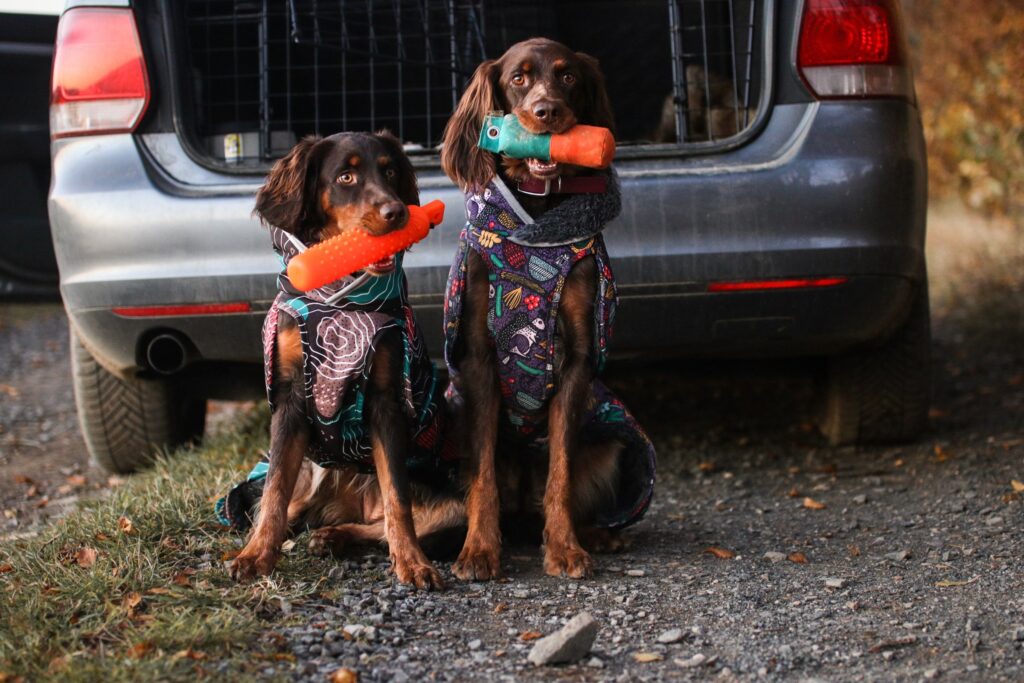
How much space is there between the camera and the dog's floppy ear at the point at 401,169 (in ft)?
10.7

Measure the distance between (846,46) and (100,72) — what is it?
2.50 m

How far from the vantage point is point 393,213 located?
9.96ft

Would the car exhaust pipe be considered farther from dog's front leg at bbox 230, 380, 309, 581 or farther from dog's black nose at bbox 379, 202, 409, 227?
Answer: dog's black nose at bbox 379, 202, 409, 227

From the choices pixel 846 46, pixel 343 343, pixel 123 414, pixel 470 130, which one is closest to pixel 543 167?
pixel 470 130

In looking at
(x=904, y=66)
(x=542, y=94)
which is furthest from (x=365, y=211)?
(x=904, y=66)

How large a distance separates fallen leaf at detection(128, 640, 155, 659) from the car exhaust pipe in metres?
1.76

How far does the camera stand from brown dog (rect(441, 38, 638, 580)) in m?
3.27

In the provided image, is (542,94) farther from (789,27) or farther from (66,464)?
(66,464)

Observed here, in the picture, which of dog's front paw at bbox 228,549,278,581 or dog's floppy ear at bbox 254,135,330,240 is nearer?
dog's front paw at bbox 228,549,278,581

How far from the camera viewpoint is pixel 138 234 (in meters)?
3.91

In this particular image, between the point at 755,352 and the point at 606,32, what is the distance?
82.6 inches

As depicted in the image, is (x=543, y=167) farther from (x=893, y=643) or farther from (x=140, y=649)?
(x=140, y=649)

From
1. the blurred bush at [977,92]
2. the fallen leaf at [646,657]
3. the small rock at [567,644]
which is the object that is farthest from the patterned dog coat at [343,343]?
the blurred bush at [977,92]

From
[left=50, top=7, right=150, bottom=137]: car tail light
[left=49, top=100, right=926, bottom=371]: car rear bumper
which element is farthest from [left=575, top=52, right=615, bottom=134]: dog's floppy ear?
[left=50, top=7, right=150, bottom=137]: car tail light
